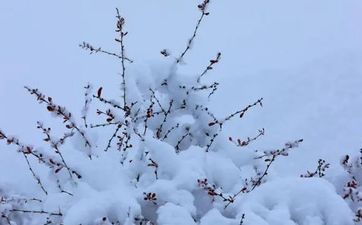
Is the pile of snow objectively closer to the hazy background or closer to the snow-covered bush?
the snow-covered bush

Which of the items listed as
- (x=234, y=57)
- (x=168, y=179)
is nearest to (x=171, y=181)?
(x=168, y=179)

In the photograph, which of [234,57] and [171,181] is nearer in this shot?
[171,181]

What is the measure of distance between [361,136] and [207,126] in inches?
185

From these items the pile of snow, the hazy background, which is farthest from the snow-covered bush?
the hazy background

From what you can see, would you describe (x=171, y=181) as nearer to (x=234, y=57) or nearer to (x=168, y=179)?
(x=168, y=179)

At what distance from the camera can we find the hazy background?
784 cm

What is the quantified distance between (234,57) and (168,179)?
8.52m

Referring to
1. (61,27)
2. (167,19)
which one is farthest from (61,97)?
(167,19)

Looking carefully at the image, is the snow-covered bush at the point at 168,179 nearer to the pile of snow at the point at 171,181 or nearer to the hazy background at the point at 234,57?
the pile of snow at the point at 171,181

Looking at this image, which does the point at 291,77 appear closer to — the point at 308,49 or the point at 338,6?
the point at 308,49

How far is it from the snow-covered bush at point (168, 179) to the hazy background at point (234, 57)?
9.54ft

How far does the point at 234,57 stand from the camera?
35.6 feet

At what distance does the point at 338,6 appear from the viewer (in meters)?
12.4

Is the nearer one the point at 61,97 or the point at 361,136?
the point at 361,136
